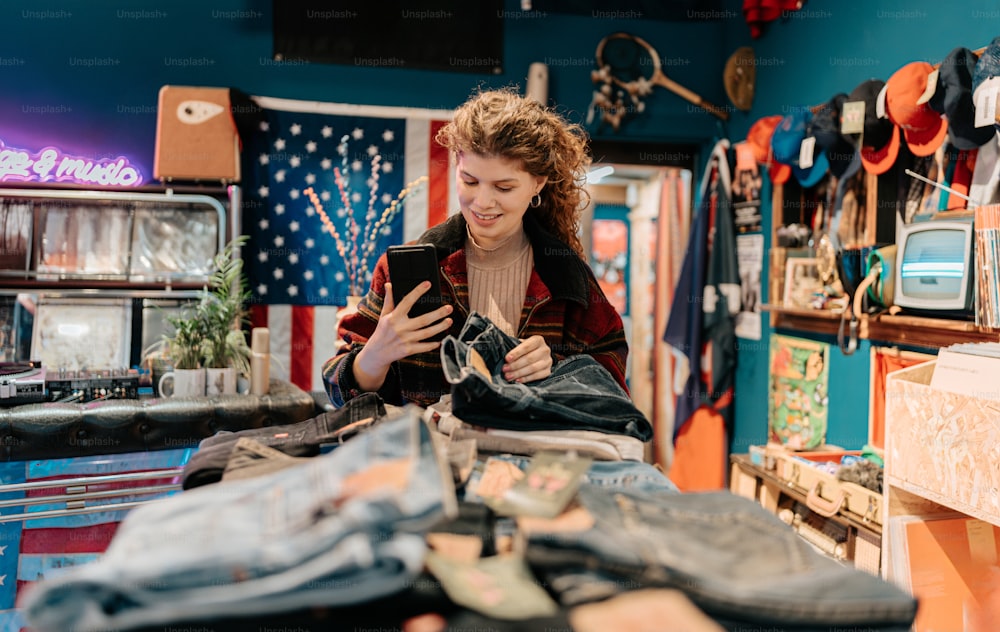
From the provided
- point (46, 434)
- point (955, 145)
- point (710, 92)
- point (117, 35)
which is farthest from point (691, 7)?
point (46, 434)

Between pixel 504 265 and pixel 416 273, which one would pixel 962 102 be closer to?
pixel 504 265

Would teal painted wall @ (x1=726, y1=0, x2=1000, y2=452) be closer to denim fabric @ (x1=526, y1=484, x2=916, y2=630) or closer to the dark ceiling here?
the dark ceiling

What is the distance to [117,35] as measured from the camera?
12.4ft

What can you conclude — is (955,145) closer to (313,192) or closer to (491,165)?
(491,165)

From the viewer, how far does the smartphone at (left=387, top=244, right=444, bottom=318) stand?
4.40 ft

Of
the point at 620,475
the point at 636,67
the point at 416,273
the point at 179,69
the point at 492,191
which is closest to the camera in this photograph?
the point at 620,475

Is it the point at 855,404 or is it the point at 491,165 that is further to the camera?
the point at 855,404

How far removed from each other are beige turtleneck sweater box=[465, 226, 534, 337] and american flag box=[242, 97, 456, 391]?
2.43 meters

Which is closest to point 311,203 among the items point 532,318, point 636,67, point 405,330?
point 636,67

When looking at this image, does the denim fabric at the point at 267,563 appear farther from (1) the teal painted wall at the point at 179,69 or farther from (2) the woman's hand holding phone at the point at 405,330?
(1) the teal painted wall at the point at 179,69

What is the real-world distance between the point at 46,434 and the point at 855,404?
3.08m

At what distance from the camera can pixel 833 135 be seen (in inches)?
118

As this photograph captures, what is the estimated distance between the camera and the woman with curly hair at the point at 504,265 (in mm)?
1483

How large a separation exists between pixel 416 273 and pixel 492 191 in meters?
0.27
